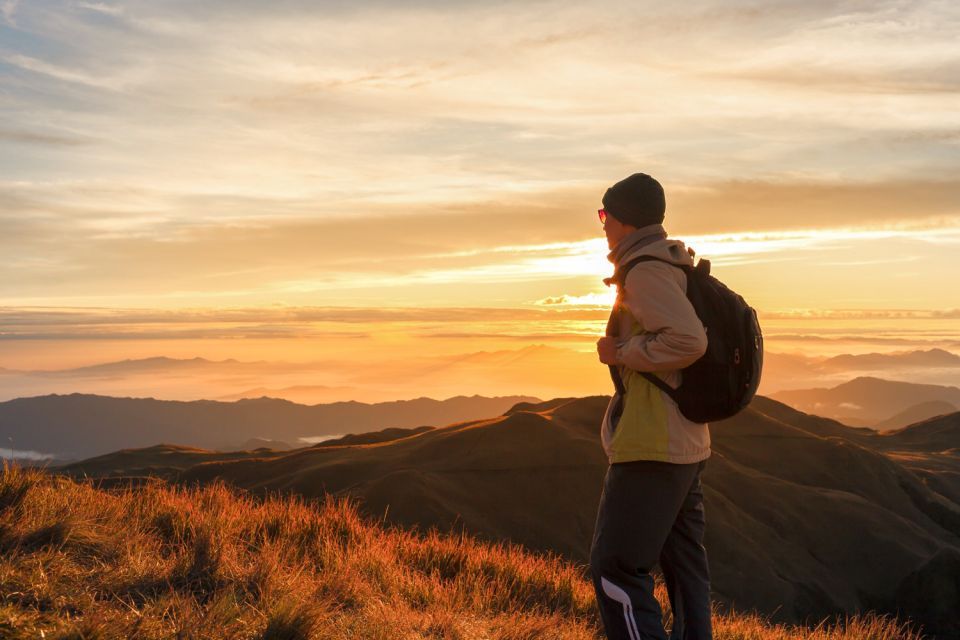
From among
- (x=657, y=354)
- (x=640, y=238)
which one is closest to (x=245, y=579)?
(x=657, y=354)

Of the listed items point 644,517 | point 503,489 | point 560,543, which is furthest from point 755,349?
point 503,489

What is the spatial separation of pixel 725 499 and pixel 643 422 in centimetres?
3935

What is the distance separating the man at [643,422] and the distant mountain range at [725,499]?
80.3 feet

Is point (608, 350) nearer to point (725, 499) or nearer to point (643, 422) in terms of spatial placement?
point (643, 422)

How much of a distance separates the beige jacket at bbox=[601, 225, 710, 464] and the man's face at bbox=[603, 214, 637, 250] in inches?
3.1

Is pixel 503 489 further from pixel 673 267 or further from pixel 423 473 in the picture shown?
pixel 673 267

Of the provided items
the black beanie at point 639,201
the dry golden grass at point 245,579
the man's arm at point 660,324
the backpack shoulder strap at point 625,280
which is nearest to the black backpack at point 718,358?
the backpack shoulder strap at point 625,280

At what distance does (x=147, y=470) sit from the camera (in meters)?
44.6

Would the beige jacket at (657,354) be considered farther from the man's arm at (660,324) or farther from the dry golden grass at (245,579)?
the dry golden grass at (245,579)

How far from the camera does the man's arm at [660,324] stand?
396cm

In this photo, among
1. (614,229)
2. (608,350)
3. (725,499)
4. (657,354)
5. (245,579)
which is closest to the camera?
(657,354)

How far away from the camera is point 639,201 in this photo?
4.29m

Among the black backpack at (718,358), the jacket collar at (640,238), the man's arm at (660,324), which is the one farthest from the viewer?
the jacket collar at (640,238)

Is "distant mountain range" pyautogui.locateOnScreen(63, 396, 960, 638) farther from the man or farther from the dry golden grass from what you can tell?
the man
